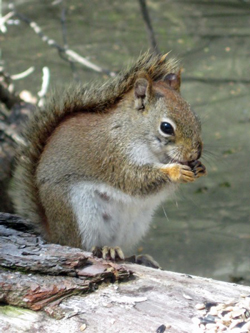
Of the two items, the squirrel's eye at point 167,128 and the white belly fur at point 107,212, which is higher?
the squirrel's eye at point 167,128

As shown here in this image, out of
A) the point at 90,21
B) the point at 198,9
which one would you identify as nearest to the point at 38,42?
the point at 90,21

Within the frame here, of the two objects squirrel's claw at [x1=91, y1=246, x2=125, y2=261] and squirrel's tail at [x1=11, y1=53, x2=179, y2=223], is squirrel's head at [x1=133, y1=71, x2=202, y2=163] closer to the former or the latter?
squirrel's tail at [x1=11, y1=53, x2=179, y2=223]

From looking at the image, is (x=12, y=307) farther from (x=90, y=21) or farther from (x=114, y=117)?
(x=90, y=21)

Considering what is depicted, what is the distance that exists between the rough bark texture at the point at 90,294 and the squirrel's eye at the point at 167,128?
575 millimetres

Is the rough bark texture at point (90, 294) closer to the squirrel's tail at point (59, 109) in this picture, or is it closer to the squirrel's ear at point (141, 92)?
the squirrel's tail at point (59, 109)

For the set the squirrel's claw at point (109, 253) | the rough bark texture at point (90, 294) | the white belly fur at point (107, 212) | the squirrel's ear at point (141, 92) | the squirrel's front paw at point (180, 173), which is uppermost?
the squirrel's ear at point (141, 92)

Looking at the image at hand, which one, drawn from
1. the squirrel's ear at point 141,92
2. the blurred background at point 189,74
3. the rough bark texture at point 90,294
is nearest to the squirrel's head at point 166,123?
the squirrel's ear at point 141,92

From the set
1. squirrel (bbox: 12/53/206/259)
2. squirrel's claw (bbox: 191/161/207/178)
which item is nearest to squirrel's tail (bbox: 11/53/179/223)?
squirrel (bbox: 12/53/206/259)

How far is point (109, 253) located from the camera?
7.63 feet

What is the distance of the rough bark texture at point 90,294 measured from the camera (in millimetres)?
1802

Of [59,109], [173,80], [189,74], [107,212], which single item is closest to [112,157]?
[107,212]

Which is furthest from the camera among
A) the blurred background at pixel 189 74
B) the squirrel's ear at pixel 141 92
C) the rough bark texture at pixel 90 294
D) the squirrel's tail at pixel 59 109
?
the blurred background at pixel 189 74

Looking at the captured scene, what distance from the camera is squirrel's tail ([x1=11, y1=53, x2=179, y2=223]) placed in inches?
100.0

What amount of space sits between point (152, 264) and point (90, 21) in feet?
18.6
